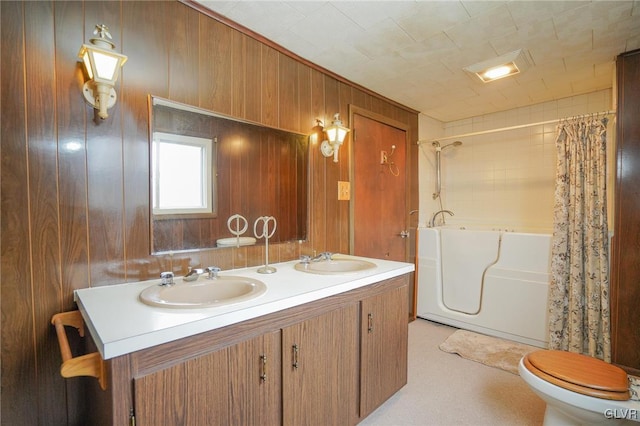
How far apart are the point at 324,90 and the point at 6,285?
6.80ft

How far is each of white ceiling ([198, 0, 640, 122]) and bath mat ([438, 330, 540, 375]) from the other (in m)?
2.29

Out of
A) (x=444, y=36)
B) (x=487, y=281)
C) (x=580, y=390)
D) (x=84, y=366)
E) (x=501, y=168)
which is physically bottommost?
(x=580, y=390)

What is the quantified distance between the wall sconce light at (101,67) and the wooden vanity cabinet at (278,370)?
104 centimetres

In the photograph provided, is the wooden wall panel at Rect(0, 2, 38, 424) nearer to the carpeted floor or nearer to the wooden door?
the carpeted floor

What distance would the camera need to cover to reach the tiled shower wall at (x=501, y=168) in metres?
3.12

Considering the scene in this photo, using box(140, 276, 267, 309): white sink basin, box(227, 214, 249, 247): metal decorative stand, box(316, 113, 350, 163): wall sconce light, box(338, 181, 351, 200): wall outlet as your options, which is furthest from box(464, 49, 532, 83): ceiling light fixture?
box(140, 276, 267, 309): white sink basin

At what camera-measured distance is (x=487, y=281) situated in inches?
110

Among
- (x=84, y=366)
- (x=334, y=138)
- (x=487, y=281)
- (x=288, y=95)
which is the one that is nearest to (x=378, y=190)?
(x=334, y=138)

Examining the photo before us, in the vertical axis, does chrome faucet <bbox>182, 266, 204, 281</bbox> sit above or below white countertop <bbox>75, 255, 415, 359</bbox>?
above

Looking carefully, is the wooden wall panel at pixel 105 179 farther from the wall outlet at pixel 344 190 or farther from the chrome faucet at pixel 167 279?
the wall outlet at pixel 344 190

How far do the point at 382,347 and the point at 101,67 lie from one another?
1887mm

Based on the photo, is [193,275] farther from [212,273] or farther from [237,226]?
[237,226]

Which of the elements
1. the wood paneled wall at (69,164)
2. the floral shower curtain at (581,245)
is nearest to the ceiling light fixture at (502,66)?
the floral shower curtain at (581,245)

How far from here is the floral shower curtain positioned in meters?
2.21
